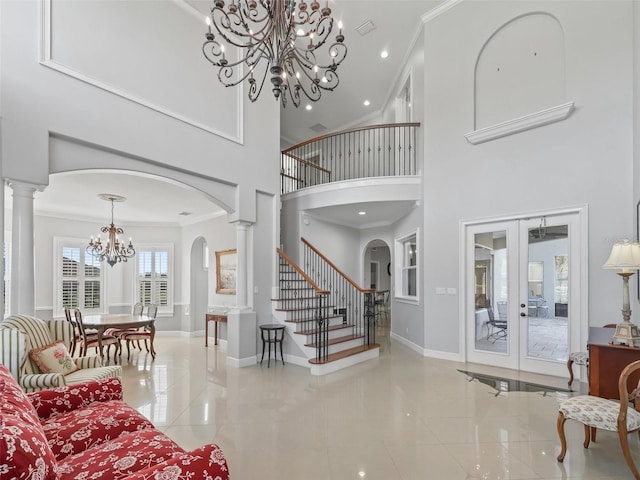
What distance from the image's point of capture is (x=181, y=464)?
1363 mm

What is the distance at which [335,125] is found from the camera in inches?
396

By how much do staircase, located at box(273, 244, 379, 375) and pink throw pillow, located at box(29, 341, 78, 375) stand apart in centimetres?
295

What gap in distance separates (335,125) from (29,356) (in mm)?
8808

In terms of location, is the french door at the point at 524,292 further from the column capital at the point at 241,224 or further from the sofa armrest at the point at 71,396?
the sofa armrest at the point at 71,396

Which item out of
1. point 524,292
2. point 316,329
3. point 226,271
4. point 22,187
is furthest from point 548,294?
point 22,187

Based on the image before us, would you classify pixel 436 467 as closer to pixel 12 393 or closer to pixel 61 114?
pixel 12 393

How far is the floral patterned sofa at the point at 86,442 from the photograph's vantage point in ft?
3.63

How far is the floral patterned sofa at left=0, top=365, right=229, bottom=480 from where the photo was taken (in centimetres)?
111

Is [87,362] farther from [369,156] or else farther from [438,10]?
[438,10]

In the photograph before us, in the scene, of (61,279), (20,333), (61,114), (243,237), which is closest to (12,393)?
(20,333)

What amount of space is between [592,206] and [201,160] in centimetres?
544

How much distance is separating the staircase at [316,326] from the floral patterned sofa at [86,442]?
3.09 m

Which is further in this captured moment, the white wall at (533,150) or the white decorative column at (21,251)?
the white wall at (533,150)

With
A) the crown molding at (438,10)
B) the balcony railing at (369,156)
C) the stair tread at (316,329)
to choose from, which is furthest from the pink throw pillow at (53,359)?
the crown molding at (438,10)
